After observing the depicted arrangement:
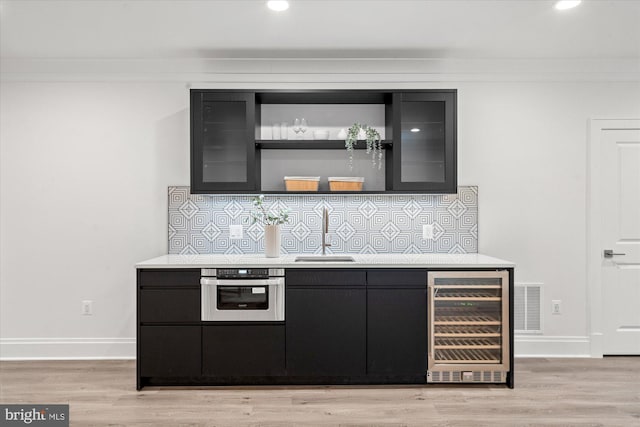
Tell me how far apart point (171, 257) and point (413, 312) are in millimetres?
1913

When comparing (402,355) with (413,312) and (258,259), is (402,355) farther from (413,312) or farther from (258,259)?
(258,259)

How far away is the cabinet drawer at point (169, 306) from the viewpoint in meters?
3.17

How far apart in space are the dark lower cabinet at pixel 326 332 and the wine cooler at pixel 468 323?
19.7 inches

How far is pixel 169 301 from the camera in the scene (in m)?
3.17

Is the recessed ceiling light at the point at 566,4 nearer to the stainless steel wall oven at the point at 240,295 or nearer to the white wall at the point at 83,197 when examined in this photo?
the stainless steel wall oven at the point at 240,295

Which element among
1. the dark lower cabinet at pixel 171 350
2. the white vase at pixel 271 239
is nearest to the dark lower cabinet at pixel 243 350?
the dark lower cabinet at pixel 171 350

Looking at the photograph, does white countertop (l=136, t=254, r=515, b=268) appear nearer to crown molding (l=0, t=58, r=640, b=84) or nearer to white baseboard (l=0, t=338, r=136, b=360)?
white baseboard (l=0, t=338, r=136, b=360)

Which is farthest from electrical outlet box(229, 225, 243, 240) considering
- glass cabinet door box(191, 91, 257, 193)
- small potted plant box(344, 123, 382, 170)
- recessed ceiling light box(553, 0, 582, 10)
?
recessed ceiling light box(553, 0, 582, 10)

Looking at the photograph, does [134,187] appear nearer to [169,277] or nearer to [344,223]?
[169,277]

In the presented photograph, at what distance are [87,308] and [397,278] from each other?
2618mm

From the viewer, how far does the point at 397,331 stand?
125 inches

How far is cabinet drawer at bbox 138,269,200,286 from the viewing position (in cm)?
318

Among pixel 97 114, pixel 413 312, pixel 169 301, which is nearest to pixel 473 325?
pixel 413 312

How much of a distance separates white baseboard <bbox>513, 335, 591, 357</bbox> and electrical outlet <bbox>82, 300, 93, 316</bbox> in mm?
3601
